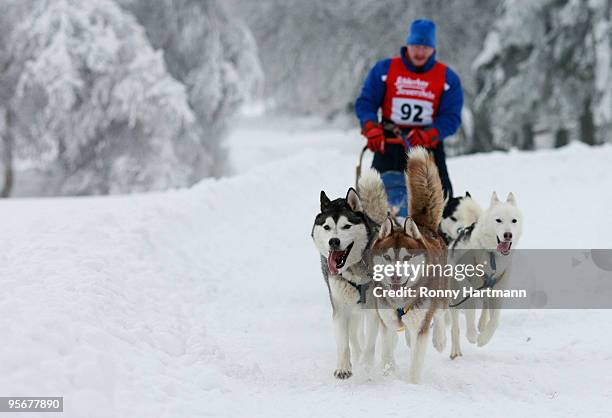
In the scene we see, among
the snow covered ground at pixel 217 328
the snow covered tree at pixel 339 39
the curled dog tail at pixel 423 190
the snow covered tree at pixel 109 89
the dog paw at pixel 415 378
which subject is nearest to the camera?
the snow covered ground at pixel 217 328

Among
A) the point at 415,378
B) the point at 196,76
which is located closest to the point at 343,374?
the point at 415,378

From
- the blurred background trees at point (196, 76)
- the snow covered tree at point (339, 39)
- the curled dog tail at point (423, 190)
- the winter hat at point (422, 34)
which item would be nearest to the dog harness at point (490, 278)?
the curled dog tail at point (423, 190)

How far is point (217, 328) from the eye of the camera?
5805mm

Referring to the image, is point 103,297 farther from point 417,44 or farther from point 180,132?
point 180,132

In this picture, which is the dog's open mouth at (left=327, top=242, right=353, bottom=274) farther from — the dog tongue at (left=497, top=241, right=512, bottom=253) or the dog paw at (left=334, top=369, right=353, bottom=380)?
the dog tongue at (left=497, top=241, right=512, bottom=253)

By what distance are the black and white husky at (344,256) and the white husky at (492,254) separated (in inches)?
39.7

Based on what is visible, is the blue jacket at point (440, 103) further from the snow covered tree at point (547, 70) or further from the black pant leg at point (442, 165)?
the snow covered tree at point (547, 70)

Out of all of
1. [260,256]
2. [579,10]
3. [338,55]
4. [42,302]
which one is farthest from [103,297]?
[338,55]

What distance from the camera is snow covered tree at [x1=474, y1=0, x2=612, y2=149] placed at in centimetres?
1495

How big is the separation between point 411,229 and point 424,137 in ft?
5.05

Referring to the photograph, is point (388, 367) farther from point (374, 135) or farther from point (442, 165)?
point (442, 165)

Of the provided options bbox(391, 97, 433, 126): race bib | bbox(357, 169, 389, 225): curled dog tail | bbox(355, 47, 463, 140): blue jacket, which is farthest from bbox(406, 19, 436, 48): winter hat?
bbox(357, 169, 389, 225): curled dog tail

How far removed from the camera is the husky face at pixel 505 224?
5020mm

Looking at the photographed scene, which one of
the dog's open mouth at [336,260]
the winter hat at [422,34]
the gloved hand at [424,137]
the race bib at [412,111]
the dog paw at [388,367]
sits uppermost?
the winter hat at [422,34]
